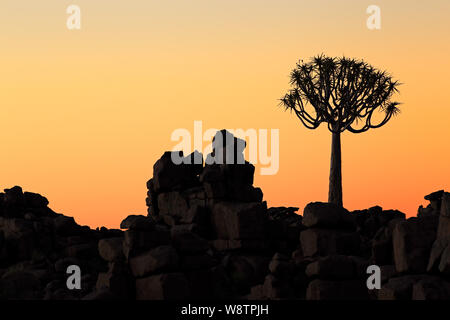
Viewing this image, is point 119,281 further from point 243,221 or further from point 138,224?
point 243,221

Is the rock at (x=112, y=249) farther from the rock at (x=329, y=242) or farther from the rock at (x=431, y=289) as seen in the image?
the rock at (x=431, y=289)

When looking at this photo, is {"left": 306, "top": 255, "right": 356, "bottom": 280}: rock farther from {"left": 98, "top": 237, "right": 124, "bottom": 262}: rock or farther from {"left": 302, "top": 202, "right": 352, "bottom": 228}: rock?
{"left": 302, "top": 202, "right": 352, "bottom": 228}: rock

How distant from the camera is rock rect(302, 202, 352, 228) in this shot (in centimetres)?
3394

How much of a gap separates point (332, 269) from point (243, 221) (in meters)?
11.4

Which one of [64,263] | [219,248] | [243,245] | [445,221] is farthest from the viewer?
[219,248]

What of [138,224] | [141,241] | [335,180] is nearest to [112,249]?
[141,241]

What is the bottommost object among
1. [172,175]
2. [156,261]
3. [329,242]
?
[156,261]

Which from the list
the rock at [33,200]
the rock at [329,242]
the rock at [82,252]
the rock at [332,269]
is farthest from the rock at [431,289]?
the rock at [33,200]

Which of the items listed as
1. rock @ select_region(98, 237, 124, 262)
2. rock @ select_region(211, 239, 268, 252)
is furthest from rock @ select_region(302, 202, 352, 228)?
rock @ select_region(98, 237, 124, 262)

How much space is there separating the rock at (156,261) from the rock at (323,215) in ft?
27.8

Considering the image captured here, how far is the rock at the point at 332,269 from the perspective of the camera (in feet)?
85.6

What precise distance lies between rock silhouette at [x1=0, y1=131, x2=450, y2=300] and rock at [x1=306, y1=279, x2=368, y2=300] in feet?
0.11

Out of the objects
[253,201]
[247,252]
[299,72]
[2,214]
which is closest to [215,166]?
[253,201]

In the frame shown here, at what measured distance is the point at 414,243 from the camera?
2523 centimetres
